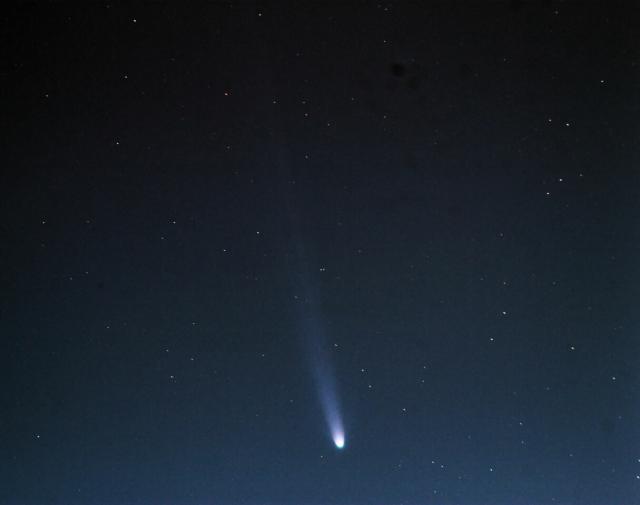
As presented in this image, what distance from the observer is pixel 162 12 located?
0.94m

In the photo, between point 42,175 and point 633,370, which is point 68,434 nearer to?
point 42,175

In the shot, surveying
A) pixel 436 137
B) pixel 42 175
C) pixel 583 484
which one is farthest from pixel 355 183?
pixel 583 484

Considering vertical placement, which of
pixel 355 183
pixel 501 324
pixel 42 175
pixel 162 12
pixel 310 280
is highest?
pixel 162 12

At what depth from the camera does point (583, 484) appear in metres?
0.95

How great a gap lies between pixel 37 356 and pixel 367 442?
61 centimetres

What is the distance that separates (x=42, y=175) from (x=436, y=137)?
694 millimetres

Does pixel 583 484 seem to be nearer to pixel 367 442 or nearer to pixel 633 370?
pixel 633 370

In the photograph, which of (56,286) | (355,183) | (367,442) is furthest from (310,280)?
(56,286)

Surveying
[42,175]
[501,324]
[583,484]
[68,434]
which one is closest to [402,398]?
[501,324]

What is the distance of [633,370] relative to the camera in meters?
0.93

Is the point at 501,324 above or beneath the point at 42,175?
beneath

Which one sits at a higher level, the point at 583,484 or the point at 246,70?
the point at 246,70

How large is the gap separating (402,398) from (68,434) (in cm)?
61

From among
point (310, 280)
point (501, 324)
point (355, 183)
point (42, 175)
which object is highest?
point (42, 175)
